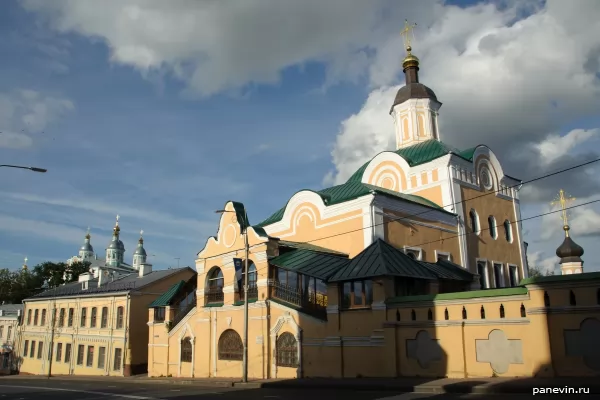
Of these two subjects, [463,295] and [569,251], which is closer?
[463,295]

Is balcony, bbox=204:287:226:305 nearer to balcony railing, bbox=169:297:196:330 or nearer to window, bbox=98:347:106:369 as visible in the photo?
balcony railing, bbox=169:297:196:330

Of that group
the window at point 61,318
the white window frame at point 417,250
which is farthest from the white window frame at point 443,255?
the window at point 61,318

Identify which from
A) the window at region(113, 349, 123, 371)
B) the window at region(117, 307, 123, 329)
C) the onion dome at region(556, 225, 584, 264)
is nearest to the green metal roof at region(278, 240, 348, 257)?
the onion dome at region(556, 225, 584, 264)

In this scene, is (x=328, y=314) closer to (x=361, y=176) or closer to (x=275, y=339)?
(x=275, y=339)

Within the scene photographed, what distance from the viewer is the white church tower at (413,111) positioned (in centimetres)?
3650

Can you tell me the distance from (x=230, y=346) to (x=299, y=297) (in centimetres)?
497

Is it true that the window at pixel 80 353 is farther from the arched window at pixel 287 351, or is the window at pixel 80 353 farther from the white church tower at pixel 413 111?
the white church tower at pixel 413 111

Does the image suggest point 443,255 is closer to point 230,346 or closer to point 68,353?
point 230,346

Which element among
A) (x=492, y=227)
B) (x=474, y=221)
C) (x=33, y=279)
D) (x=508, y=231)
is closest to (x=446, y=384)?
(x=474, y=221)

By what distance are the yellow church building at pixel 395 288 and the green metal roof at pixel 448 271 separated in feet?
0.44

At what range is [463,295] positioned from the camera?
51.6 feet

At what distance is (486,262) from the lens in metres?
30.0

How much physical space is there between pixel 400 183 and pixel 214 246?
12674mm

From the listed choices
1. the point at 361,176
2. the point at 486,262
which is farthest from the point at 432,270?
the point at 361,176
